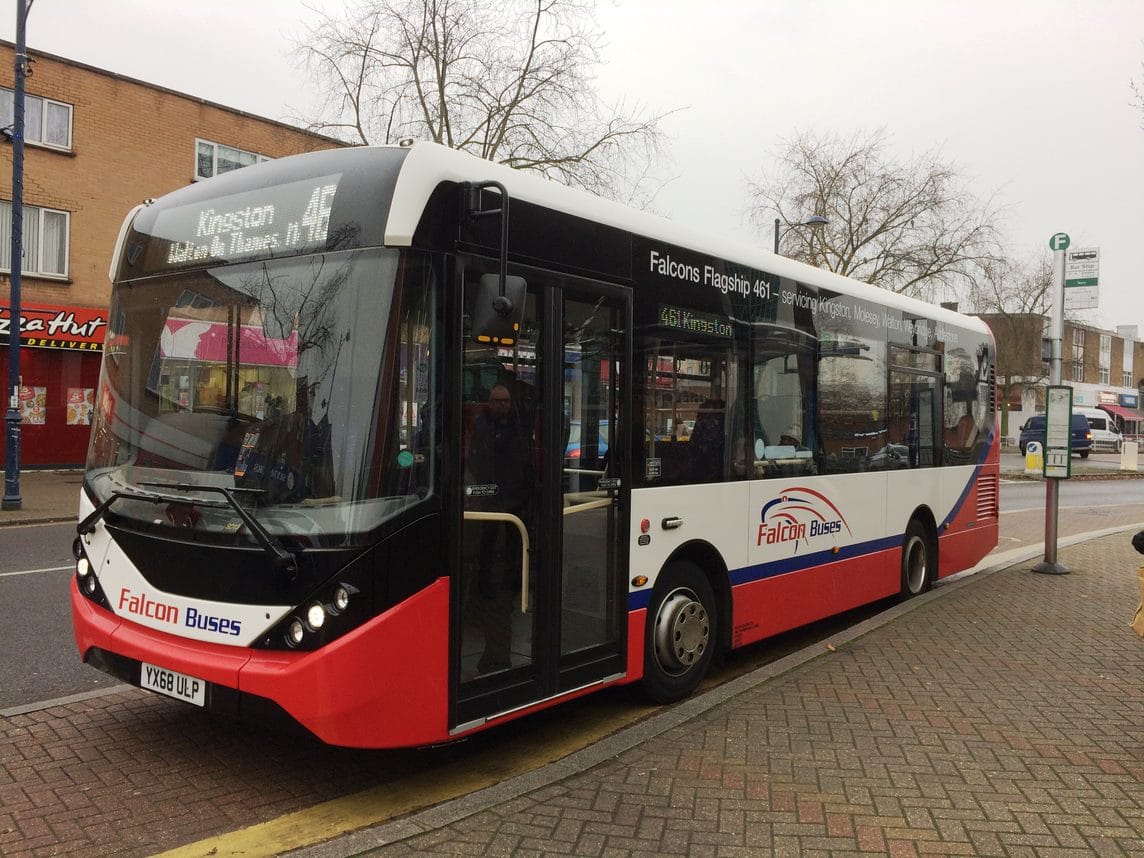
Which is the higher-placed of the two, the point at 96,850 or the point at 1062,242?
the point at 1062,242

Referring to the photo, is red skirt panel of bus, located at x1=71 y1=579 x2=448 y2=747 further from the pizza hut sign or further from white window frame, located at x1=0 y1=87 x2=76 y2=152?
white window frame, located at x1=0 y1=87 x2=76 y2=152

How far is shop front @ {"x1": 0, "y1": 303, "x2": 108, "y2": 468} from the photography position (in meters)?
20.3

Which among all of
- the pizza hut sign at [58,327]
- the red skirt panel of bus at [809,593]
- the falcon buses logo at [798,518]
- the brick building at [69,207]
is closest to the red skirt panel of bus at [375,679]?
the red skirt panel of bus at [809,593]

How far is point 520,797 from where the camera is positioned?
397 centimetres

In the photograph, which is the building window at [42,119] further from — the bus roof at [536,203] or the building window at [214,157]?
the bus roof at [536,203]

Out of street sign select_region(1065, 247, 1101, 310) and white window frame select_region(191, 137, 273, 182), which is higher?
white window frame select_region(191, 137, 273, 182)

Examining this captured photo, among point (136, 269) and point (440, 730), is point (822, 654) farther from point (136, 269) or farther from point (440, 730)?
point (136, 269)

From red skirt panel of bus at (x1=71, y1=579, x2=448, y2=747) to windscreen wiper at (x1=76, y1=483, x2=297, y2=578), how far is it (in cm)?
40

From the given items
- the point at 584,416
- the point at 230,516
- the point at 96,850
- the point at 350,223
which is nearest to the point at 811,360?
the point at 584,416

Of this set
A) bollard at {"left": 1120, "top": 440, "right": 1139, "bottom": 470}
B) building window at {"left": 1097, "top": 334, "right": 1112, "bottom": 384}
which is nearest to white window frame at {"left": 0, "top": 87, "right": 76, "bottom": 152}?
bollard at {"left": 1120, "top": 440, "right": 1139, "bottom": 470}

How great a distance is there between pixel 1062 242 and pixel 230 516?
409 inches

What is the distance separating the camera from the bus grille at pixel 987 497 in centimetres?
1005

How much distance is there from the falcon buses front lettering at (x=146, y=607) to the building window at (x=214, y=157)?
67.6 feet

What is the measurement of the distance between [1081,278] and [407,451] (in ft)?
32.4
